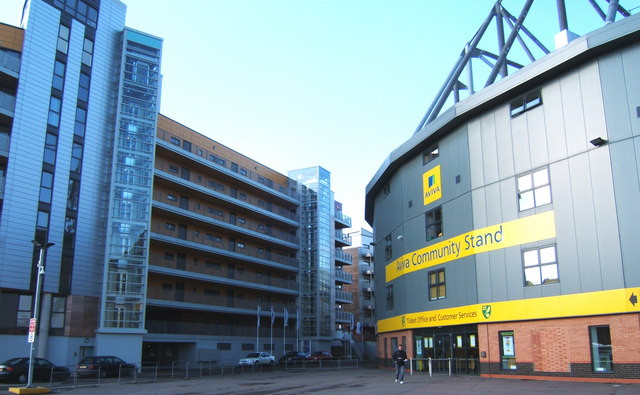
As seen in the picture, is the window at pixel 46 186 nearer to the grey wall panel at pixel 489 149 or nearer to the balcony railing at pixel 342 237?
the grey wall panel at pixel 489 149

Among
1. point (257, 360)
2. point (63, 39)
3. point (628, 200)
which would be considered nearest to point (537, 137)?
point (628, 200)

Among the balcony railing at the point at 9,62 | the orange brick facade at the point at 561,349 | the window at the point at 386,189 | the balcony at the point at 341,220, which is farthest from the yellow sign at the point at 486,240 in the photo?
the balcony at the point at 341,220

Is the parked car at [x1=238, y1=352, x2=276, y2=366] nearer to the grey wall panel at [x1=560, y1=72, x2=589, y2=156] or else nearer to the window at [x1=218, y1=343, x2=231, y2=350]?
the window at [x1=218, y1=343, x2=231, y2=350]

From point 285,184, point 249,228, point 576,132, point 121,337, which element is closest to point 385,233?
point 576,132

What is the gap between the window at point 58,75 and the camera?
40284 millimetres

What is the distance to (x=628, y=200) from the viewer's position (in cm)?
2006

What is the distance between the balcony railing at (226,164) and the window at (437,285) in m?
30.2

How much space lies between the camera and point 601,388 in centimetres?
1767

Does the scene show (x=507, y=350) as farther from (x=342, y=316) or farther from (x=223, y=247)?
(x=342, y=316)

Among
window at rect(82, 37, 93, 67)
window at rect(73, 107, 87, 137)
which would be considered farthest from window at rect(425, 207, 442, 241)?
window at rect(82, 37, 93, 67)

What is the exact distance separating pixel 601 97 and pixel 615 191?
3804mm

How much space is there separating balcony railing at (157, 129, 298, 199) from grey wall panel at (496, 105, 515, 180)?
32966 millimetres

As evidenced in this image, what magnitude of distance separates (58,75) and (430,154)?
90.4ft

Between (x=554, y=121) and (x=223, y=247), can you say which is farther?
(x=223, y=247)
